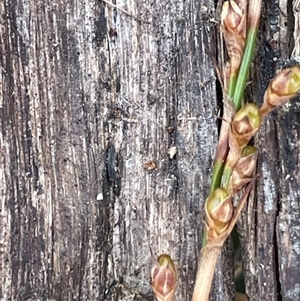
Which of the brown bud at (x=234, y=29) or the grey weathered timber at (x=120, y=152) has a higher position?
the brown bud at (x=234, y=29)

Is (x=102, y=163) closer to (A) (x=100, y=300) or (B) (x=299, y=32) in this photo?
(A) (x=100, y=300)

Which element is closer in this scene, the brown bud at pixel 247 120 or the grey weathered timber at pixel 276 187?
the brown bud at pixel 247 120

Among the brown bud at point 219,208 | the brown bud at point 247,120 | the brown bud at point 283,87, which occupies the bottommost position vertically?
the brown bud at point 219,208

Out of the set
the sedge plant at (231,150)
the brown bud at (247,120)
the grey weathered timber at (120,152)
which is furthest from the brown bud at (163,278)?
the brown bud at (247,120)

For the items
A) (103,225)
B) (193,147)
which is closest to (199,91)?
(193,147)

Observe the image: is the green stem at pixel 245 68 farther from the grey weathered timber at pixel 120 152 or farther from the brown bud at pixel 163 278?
the brown bud at pixel 163 278

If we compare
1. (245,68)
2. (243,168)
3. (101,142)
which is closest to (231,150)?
(243,168)
